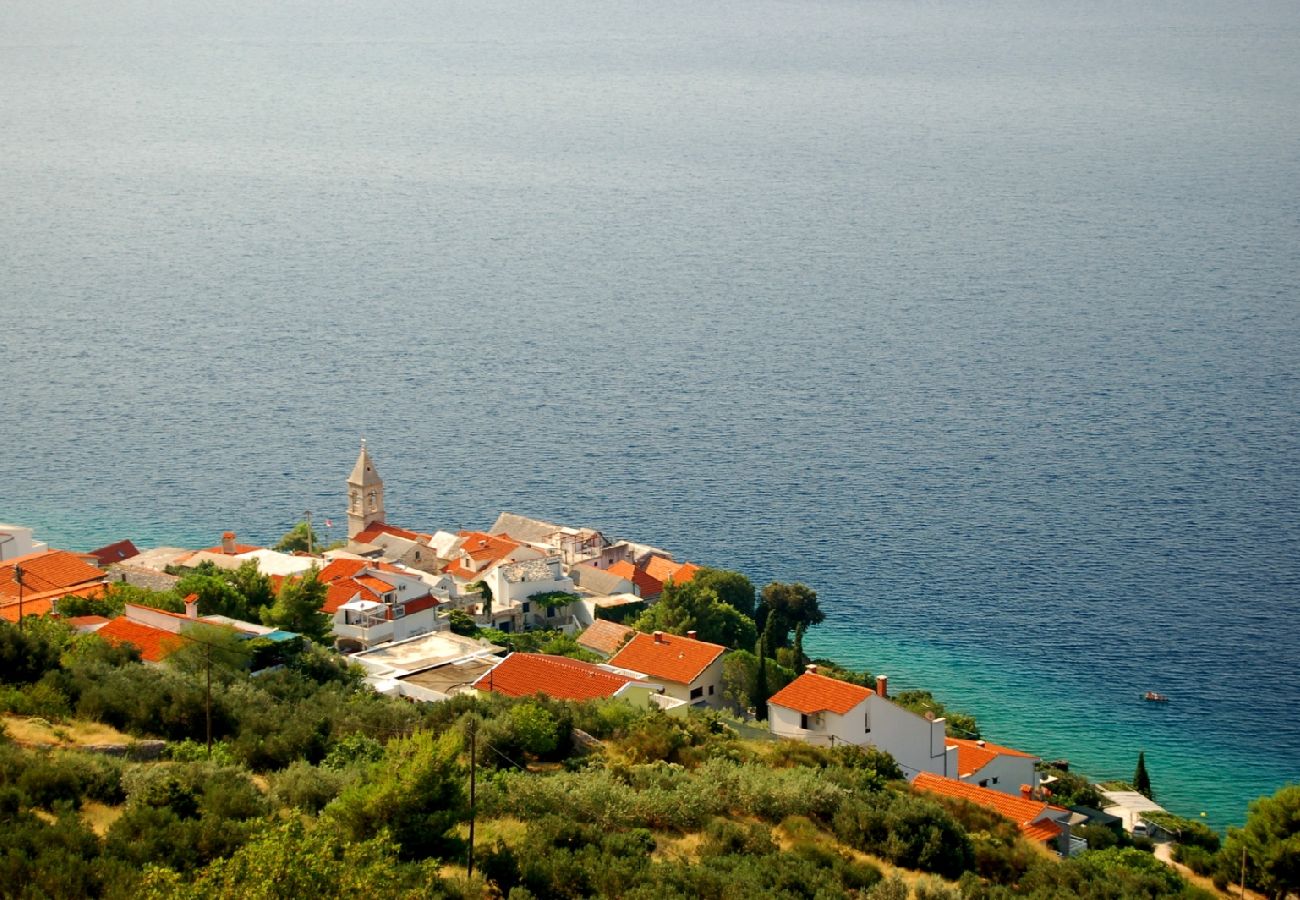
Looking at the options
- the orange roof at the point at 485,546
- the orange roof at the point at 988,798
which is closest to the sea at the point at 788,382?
the orange roof at the point at 485,546

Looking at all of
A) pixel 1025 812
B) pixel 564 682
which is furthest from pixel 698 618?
pixel 1025 812

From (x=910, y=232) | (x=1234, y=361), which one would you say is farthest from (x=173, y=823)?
(x=910, y=232)

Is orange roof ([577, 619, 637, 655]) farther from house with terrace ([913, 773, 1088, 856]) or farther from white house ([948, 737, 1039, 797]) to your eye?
house with terrace ([913, 773, 1088, 856])

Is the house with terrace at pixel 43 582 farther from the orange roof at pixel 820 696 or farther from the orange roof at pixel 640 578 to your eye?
the orange roof at pixel 640 578

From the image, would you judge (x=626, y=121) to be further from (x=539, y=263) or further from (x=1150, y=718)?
(x=1150, y=718)

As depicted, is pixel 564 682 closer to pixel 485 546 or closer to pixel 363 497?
pixel 485 546
